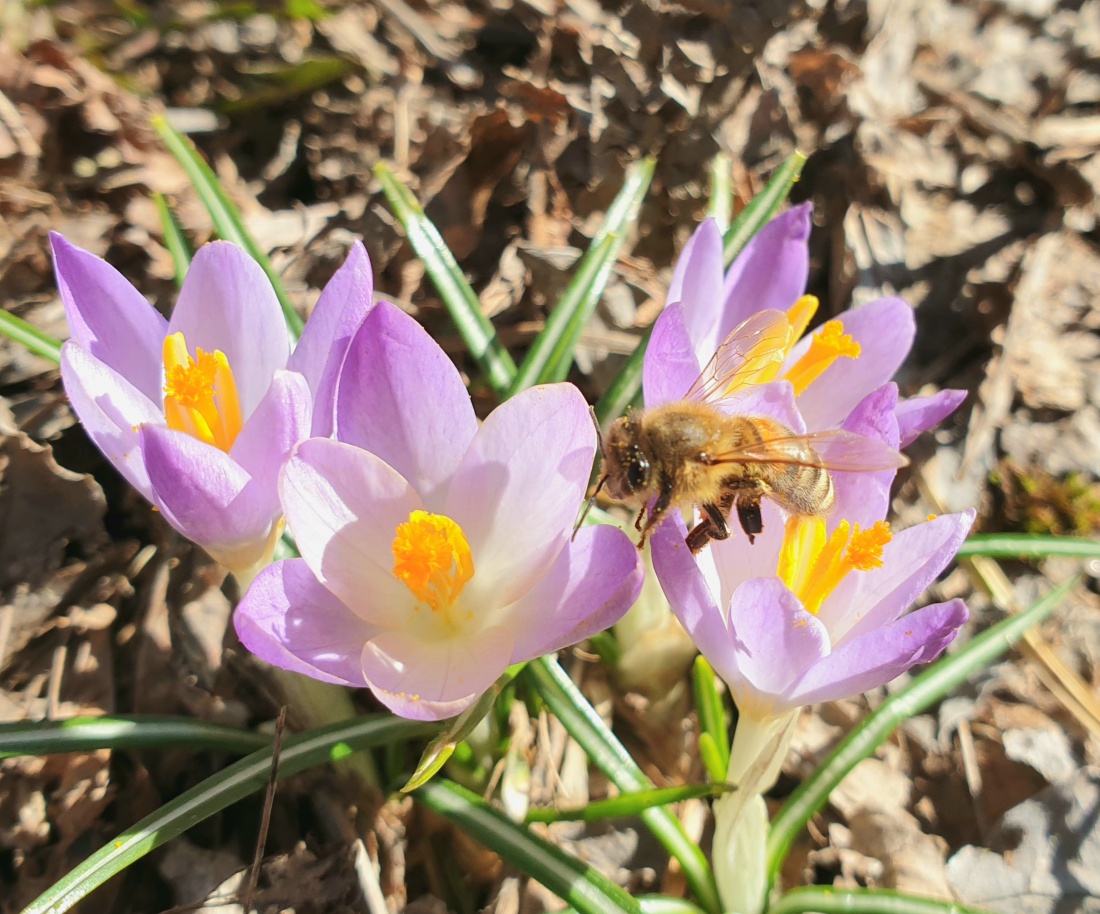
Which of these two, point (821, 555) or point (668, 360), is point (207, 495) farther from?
point (821, 555)

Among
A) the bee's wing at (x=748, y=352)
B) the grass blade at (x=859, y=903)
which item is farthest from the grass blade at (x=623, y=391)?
the grass blade at (x=859, y=903)

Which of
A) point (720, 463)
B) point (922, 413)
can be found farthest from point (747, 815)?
point (922, 413)

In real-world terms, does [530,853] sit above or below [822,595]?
below

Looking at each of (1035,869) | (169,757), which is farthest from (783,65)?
(169,757)

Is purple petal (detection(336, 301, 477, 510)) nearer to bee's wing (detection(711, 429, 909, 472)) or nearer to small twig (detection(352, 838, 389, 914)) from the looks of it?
bee's wing (detection(711, 429, 909, 472))

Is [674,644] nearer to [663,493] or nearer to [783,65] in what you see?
[663,493]
